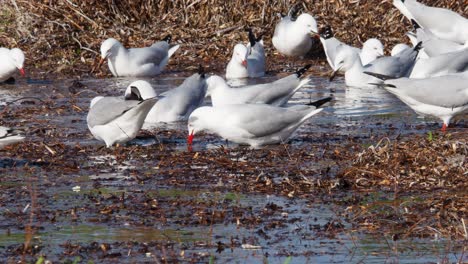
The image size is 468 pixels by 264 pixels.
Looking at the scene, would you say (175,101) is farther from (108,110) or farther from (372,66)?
(372,66)

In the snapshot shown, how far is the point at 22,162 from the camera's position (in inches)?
394

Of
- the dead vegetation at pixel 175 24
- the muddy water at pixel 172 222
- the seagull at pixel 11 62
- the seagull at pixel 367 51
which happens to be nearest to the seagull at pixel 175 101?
the muddy water at pixel 172 222

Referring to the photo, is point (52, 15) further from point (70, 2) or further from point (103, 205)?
point (103, 205)

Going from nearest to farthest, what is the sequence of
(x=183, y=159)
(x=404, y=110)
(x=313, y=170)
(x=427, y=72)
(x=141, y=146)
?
(x=313, y=170)
(x=183, y=159)
(x=141, y=146)
(x=404, y=110)
(x=427, y=72)

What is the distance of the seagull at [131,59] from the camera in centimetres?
1703

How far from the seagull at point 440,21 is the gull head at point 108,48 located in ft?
15.5

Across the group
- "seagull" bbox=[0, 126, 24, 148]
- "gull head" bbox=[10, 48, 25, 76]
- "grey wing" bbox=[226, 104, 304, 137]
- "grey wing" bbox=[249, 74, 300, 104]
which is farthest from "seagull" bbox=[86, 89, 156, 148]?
"gull head" bbox=[10, 48, 25, 76]

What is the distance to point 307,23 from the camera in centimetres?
1891

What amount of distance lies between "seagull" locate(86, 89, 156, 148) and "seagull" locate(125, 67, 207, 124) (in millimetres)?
1858

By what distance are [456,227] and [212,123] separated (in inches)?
156

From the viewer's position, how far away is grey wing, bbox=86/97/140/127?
1051 cm

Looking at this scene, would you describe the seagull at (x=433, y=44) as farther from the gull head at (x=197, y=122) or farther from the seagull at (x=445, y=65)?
the gull head at (x=197, y=122)

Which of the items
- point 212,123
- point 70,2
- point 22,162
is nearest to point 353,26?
point 70,2

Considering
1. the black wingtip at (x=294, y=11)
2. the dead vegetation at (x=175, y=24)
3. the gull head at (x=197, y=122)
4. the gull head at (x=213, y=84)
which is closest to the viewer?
the gull head at (x=197, y=122)
